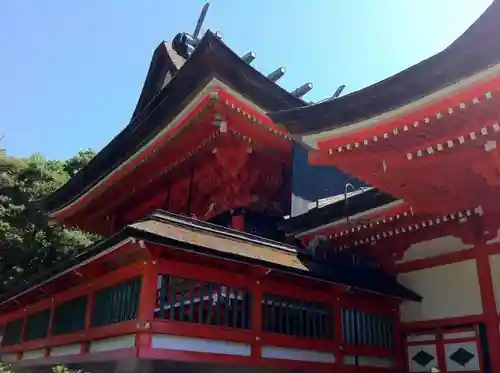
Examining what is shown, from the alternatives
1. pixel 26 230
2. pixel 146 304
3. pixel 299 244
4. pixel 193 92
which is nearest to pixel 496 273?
pixel 299 244

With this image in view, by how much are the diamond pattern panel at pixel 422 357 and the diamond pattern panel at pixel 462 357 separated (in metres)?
0.18

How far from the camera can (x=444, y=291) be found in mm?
6332

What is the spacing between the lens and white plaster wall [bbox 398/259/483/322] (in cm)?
603

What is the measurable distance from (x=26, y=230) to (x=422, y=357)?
17.9 metres

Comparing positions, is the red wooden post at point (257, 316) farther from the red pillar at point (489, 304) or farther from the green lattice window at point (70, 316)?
the red pillar at point (489, 304)

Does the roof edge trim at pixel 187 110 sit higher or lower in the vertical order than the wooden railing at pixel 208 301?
higher

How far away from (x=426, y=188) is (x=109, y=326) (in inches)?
143

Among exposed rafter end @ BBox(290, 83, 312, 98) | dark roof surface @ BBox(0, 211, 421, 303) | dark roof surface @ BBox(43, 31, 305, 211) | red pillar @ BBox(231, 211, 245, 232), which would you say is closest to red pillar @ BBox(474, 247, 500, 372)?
dark roof surface @ BBox(0, 211, 421, 303)

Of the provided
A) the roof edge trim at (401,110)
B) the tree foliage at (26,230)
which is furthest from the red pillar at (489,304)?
the tree foliage at (26,230)

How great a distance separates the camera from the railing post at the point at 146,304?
180 inches

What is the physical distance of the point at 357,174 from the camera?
506cm

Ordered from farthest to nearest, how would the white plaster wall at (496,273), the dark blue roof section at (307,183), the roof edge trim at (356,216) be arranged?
the dark blue roof section at (307,183), the roof edge trim at (356,216), the white plaster wall at (496,273)

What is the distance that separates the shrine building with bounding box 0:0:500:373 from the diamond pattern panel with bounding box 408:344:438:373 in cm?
2

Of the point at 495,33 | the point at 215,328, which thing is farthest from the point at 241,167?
the point at 495,33
